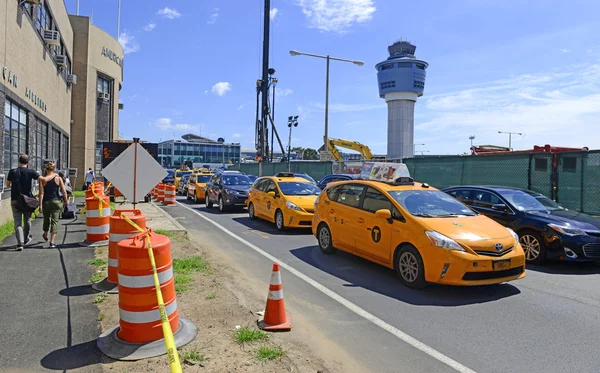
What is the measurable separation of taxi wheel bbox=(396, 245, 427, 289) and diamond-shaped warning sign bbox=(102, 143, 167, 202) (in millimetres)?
3742

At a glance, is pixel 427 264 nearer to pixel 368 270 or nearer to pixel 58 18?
pixel 368 270

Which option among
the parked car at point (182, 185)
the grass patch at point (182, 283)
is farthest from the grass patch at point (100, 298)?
the parked car at point (182, 185)

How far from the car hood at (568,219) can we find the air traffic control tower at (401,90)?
79.5 m

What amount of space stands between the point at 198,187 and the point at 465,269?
17.2 meters

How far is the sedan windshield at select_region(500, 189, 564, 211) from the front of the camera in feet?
29.7

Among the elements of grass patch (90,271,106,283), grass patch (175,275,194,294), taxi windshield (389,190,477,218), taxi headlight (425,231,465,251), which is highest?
taxi windshield (389,190,477,218)

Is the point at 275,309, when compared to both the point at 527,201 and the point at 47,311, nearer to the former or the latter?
the point at 47,311

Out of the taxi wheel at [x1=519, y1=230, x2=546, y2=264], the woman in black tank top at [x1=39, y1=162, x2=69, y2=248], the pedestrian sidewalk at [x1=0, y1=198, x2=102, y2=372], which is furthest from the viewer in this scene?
the woman in black tank top at [x1=39, y1=162, x2=69, y2=248]

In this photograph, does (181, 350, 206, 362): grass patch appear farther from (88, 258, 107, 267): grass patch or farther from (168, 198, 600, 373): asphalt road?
(88, 258, 107, 267): grass patch

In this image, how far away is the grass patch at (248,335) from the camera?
13.9 feet

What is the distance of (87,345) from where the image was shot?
4137 mm

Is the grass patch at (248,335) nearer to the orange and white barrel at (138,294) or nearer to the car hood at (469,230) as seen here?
the orange and white barrel at (138,294)

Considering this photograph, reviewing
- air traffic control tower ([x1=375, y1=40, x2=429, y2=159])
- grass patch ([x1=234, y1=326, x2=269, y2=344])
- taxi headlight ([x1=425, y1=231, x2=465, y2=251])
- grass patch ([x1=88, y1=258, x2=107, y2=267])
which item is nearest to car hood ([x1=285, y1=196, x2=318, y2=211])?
grass patch ([x1=88, y1=258, x2=107, y2=267])

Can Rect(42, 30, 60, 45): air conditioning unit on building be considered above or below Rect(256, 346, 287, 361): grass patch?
above
